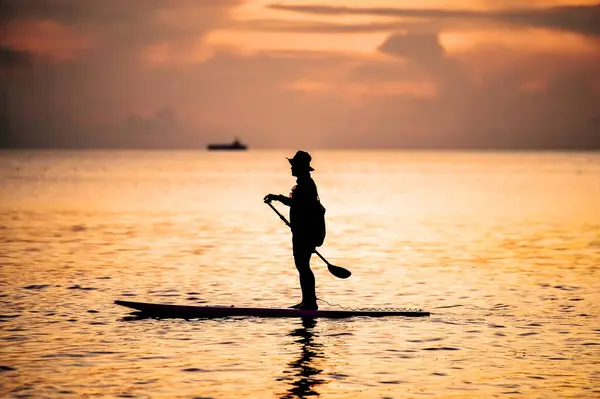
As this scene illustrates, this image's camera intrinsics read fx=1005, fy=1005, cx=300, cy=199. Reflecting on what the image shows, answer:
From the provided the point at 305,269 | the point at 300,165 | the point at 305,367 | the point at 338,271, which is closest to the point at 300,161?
the point at 300,165

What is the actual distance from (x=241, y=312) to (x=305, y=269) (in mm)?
1374

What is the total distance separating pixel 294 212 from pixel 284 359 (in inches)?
138

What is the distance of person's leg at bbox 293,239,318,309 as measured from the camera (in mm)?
17250

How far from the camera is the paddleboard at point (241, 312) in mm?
17469

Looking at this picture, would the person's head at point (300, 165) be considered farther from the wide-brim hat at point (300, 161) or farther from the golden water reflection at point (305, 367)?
Answer: the golden water reflection at point (305, 367)

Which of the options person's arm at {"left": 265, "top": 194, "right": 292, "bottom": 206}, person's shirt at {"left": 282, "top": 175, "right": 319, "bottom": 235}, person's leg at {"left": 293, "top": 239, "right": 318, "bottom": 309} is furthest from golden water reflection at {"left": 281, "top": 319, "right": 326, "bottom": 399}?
person's arm at {"left": 265, "top": 194, "right": 292, "bottom": 206}

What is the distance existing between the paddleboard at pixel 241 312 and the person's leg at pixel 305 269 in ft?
0.92

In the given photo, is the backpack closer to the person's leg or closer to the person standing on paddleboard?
the person standing on paddleboard

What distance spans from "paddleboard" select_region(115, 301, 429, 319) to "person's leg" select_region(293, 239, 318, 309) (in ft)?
0.92

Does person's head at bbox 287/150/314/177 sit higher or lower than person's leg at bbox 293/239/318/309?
higher

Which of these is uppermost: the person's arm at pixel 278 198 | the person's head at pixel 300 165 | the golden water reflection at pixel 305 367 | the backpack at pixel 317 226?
the person's head at pixel 300 165

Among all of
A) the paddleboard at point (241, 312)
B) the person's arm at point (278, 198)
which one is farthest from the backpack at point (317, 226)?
the paddleboard at point (241, 312)

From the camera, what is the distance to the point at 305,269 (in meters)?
17.4

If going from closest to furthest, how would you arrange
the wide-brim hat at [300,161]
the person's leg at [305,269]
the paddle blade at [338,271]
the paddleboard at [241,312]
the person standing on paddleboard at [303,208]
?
the wide-brim hat at [300,161] → the person standing on paddleboard at [303,208] → the person's leg at [305,269] → the paddleboard at [241,312] → the paddle blade at [338,271]
